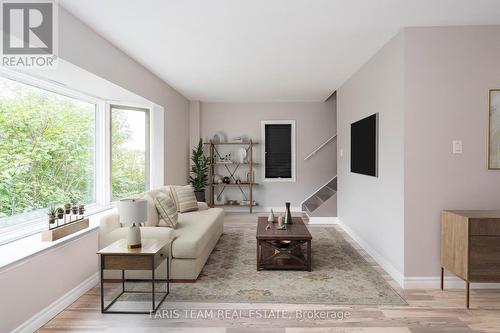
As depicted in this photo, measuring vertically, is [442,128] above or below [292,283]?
above

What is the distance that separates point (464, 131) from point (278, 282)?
2.45 meters

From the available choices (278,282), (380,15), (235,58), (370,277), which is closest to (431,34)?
(380,15)

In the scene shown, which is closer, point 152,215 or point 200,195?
point 152,215

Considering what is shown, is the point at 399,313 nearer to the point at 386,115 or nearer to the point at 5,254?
the point at 386,115

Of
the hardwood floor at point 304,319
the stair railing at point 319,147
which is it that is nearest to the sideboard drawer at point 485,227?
the hardwood floor at point 304,319

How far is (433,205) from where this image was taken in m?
3.49

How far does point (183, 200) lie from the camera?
17.5ft

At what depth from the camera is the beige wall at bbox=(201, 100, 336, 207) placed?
8.12 metres

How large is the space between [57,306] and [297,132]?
6240mm

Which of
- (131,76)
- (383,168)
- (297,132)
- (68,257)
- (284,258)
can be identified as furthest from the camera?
(297,132)

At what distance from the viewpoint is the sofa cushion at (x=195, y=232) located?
358 centimetres

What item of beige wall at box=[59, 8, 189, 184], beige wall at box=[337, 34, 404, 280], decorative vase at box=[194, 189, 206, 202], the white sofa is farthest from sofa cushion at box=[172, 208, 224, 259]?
beige wall at box=[337, 34, 404, 280]

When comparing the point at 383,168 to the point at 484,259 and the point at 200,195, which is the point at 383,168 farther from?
the point at 200,195

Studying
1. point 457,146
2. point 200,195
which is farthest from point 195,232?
point 200,195
